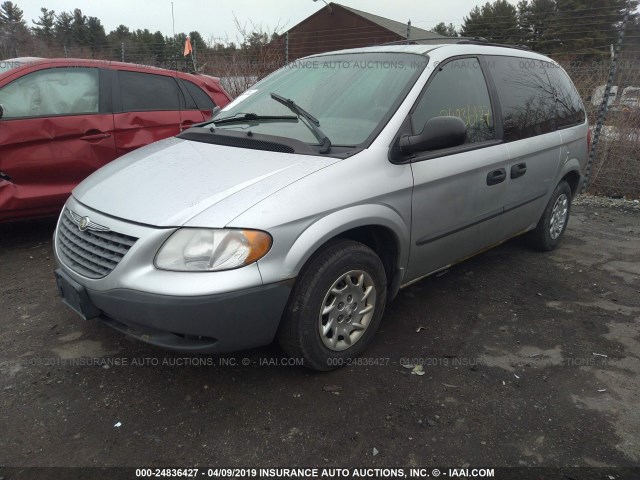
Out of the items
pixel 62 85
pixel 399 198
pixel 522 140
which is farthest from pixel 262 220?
pixel 62 85

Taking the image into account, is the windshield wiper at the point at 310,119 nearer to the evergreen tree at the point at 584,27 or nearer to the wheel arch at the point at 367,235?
the wheel arch at the point at 367,235

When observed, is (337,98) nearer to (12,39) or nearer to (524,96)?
(524,96)

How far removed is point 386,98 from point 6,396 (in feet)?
8.69

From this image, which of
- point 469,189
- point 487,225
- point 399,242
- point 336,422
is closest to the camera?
point 336,422

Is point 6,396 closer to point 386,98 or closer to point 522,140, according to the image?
point 386,98

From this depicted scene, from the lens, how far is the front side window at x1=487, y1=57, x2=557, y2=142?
11.8 feet

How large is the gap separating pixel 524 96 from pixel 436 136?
1633 millimetres

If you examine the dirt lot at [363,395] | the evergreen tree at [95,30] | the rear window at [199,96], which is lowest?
the dirt lot at [363,395]

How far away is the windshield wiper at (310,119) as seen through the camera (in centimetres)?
265

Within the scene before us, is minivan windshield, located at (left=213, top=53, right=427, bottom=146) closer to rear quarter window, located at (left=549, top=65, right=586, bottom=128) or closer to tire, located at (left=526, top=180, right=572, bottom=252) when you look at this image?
rear quarter window, located at (left=549, top=65, right=586, bottom=128)

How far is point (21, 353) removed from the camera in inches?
111

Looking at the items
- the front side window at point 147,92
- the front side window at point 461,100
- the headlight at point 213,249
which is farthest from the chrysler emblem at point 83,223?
the front side window at point 147,92

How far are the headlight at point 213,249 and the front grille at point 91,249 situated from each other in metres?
0.23

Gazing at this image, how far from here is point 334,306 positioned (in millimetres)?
2561
